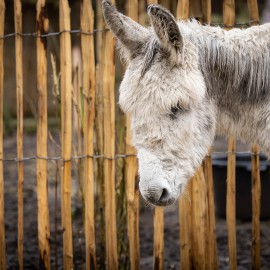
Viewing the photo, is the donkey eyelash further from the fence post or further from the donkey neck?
the fence post

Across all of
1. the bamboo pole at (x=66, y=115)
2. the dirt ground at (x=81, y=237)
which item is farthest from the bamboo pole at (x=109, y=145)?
the dirt ground at (x=81, y=237)

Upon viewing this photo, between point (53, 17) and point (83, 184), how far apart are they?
7440mm

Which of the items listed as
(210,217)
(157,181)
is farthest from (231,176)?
(157,181)

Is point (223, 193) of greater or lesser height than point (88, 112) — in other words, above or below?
below

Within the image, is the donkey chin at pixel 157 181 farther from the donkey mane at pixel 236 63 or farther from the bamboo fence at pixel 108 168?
the bamboo fence at pixel 108 168

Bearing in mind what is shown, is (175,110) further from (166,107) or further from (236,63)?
(236,63)

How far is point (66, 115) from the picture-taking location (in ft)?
12.2

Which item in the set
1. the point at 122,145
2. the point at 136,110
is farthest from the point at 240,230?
the point at 136,110

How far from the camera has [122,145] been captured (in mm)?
4125

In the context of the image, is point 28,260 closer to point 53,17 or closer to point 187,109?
point 187,109

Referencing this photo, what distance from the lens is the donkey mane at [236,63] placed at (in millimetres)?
2730

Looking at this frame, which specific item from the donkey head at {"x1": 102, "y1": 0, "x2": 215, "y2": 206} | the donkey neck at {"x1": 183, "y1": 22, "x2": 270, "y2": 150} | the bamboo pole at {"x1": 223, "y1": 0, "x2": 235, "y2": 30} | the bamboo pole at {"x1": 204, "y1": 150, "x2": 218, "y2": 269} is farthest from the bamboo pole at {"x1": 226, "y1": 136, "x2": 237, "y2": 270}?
the donkey head at {"x1": 102, "y1": 0, "x2": 215, "y2": 206}

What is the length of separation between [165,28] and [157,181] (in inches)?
28.0

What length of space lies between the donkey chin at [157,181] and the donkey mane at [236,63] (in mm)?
475
